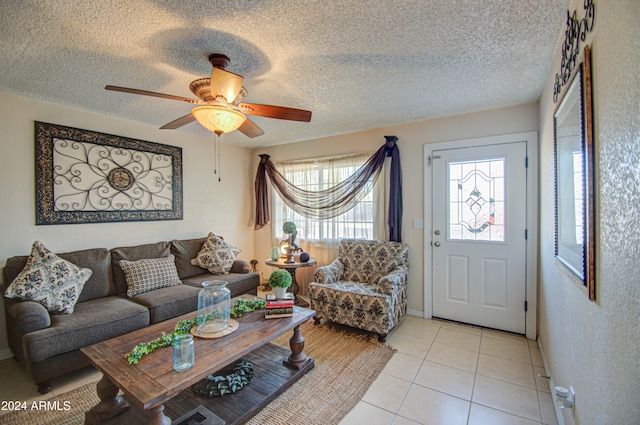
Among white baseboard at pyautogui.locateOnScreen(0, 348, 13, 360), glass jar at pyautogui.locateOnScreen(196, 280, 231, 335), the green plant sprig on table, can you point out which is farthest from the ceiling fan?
white baseboard at pyautogui.locateOnScreen(0, 348, 13, 360)

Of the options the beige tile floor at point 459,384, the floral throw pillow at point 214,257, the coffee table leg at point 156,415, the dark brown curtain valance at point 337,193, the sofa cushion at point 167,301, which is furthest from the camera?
the floral throw pillow at point 214,257

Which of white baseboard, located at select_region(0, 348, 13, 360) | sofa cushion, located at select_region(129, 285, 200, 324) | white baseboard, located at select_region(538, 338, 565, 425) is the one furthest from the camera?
sofa cushion, located at select_region(129, 285, 200, 324)

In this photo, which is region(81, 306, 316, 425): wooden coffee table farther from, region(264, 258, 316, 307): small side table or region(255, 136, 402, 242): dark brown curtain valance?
region(255, 136, 402, 242): dark brown curtain valance

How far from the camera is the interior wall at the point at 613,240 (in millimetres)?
812

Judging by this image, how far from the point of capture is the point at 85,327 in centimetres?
226

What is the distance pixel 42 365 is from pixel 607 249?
335 cm

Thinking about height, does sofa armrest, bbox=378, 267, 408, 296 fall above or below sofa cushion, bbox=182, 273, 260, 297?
above

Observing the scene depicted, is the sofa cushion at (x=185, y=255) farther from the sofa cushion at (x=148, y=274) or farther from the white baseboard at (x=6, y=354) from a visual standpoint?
the white baseboard at (x=6, y=354)

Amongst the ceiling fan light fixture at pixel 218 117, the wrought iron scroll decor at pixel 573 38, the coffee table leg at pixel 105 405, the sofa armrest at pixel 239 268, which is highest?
the wrought iron scroll decor at pixel 573 38

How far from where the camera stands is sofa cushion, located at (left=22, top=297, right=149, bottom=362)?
2.05 m

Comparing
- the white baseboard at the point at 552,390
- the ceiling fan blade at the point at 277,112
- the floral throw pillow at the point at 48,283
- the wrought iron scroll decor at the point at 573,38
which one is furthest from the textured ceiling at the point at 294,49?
the white baseboard at the point at 552,390

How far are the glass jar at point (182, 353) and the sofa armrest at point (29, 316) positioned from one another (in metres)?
1.42

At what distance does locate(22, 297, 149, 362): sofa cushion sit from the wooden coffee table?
0.58 m

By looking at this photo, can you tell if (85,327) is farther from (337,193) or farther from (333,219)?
(337,193)
